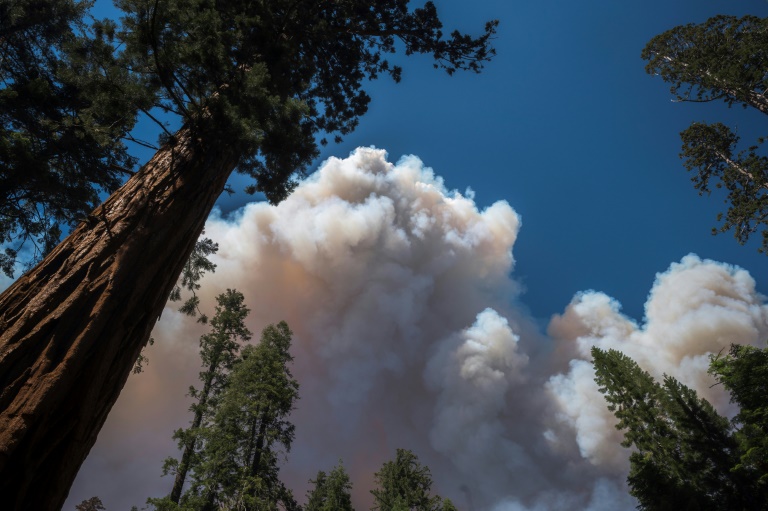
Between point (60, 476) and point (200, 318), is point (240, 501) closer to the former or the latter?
point (200, 318)

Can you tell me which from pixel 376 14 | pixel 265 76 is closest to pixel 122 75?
pixel 265 76

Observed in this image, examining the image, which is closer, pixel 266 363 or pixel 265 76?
pixel 265 76

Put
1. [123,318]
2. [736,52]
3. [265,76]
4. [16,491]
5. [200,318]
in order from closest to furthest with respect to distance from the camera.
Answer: [16,491] → [123,318] → [265,76] → [200,318] → [736,52]

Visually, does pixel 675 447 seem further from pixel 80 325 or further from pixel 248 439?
pixel 80 325

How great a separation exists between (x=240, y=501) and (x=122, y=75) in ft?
47.7

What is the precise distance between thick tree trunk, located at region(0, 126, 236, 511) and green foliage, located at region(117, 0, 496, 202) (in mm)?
1345

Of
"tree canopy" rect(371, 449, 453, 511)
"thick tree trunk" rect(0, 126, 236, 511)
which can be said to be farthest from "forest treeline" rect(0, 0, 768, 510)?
"tree canopy" rect(371, 449, 453, 511)

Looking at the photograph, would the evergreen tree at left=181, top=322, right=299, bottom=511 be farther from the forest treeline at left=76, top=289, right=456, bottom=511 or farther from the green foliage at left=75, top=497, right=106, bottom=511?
the green foliage at left=75, top=497, right=106, bottom=511

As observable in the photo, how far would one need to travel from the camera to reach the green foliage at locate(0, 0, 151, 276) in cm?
618

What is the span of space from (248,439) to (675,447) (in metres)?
27.8

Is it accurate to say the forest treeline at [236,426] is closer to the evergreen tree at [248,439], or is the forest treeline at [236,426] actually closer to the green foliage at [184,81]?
the evergreen tree at [248,439]

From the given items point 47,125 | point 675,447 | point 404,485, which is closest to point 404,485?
point 404,485

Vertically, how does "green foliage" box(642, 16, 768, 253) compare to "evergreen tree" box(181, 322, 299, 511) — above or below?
above

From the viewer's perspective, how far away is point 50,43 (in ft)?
39.2
